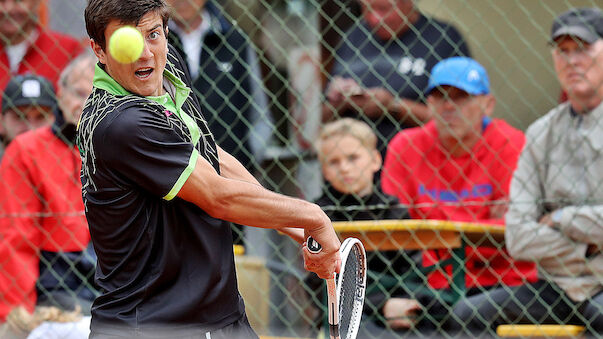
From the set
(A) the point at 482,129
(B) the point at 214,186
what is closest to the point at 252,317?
(A) the point at 482,129

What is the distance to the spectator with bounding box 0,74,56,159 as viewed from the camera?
14.4 ft

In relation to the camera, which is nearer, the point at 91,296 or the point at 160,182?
the point at 160,182

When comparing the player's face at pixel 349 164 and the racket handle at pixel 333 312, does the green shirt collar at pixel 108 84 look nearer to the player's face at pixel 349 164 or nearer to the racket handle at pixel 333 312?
the racket handle at pixel 333 312

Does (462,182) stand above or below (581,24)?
below

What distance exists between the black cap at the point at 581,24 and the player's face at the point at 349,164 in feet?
3.03

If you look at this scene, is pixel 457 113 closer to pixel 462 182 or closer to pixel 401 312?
pixel 462 182

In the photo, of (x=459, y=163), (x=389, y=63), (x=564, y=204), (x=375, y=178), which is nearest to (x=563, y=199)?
(x=564, y=204)

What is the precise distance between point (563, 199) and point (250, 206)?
177 cm

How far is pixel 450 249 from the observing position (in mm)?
3744

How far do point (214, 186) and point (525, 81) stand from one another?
286cm

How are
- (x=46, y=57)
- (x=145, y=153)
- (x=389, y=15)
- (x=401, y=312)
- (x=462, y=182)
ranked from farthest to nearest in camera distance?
(x=46, y=57) → (x=389, y=15) → (x=462, y=182) → (x=401, y=312) → (x=145, y=153)

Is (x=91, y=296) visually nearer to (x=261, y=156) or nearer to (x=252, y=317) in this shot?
(x=252, y=317)

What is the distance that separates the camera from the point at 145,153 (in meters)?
2.24

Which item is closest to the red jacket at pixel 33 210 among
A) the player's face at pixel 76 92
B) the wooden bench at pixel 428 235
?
the player's face at pixel 76 92
